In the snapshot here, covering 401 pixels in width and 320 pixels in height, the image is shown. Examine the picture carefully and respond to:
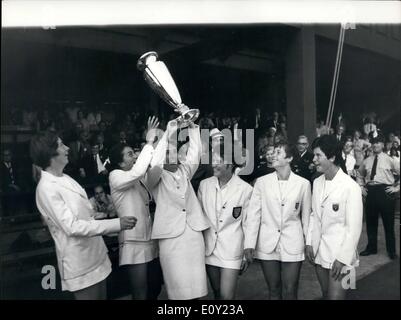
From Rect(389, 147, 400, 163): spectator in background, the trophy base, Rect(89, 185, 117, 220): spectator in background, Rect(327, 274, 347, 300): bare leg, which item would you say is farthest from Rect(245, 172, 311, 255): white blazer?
Rect(89, 185, 117, 220): spectator in background

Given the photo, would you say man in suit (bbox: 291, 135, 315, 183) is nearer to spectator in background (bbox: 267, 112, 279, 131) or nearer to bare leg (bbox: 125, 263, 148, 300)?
spectator in background (bbox: 267, 112, 279, 131)

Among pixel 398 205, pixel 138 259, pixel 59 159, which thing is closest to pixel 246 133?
pixel 398 205

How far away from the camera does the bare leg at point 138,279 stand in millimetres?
2426

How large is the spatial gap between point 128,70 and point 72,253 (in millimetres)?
2150

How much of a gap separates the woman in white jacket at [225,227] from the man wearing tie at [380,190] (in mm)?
1044

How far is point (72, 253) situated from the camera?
2.12 meters

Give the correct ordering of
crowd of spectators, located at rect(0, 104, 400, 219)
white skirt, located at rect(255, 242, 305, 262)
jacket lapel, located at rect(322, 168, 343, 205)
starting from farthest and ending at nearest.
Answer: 1. crowd of spectators, located at rect(0, 104, 400, 219)
2. white skirt, located at rect(255, 242, 305, 262)
3. jacket lapel, located at rect(322, 168, 343, 205)

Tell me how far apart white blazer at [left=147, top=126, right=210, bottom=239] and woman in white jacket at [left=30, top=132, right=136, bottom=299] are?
0.23m

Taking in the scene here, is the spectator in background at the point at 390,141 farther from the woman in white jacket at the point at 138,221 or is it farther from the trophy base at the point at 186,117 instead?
the woman in white jacket at the point at 138,221

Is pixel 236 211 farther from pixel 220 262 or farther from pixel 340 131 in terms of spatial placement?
pixel 340 131

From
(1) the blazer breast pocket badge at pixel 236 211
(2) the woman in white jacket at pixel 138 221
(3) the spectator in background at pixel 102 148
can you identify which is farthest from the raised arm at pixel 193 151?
(3) the spectator in background at pixel 102 148

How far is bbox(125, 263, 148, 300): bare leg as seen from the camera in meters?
2.43

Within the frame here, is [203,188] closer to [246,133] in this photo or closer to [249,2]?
[246,133]

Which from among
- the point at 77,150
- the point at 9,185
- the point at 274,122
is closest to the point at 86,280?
the point at 77,150
